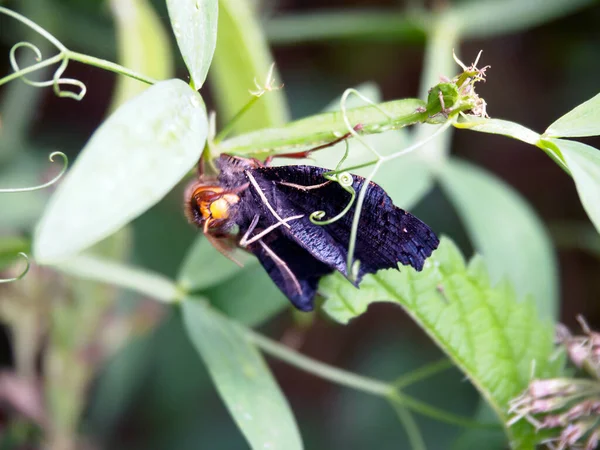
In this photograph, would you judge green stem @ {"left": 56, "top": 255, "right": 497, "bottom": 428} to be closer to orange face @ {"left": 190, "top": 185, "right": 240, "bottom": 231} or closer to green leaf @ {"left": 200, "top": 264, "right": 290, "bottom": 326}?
green leaf @ {"left": 200, "top": 264, "right": 290, "bottom": 326}

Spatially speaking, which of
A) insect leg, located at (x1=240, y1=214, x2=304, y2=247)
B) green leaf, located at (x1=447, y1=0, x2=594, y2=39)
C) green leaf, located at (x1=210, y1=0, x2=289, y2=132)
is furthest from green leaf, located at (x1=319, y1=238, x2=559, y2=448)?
green leaf, located at (x1=447, y1=0, x2=594, y2=39)

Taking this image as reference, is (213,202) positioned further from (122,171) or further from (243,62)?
(243,62)

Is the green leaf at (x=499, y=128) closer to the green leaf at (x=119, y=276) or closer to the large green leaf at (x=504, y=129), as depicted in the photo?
the large green leaf at (x=504, y=129)

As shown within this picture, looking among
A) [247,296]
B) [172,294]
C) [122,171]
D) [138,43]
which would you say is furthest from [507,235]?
[122,171]

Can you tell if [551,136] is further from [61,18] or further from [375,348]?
[61,18]

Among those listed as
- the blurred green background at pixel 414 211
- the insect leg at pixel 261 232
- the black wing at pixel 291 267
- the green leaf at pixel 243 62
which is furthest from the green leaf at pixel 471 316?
the blurred green background at pixel 414 211

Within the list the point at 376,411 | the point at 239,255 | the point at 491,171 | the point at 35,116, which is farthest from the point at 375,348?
the point at 35,116
